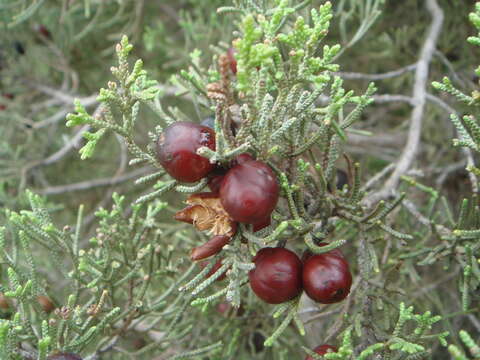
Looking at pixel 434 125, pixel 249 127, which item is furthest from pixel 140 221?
pixel 434 125

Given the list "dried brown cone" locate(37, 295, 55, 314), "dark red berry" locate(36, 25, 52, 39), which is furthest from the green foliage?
"dark red berry" locate(36, 25, 52, 39)

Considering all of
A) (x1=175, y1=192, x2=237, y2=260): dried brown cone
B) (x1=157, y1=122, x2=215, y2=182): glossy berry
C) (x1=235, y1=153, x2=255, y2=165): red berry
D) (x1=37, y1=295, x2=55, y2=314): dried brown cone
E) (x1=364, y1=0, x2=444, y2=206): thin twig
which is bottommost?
(x1=37, y1=295, x2=55, y2=314): dried brown cone

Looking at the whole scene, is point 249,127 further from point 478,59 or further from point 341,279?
point 478,59

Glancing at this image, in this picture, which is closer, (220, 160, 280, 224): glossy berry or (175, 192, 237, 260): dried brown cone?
(220, 160, 280, 224): glossy berry

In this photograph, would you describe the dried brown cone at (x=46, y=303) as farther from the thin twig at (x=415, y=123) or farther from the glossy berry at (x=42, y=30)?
the glossy berry at (x=42, y=30)

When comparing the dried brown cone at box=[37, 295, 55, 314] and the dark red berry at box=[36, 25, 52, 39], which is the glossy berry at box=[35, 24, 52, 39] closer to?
the dark red berry at box=[36, 25, 52, 39]

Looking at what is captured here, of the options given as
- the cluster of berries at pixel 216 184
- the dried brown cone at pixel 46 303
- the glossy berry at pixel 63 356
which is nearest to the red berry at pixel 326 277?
the cluster of berries at pixel 216 184
